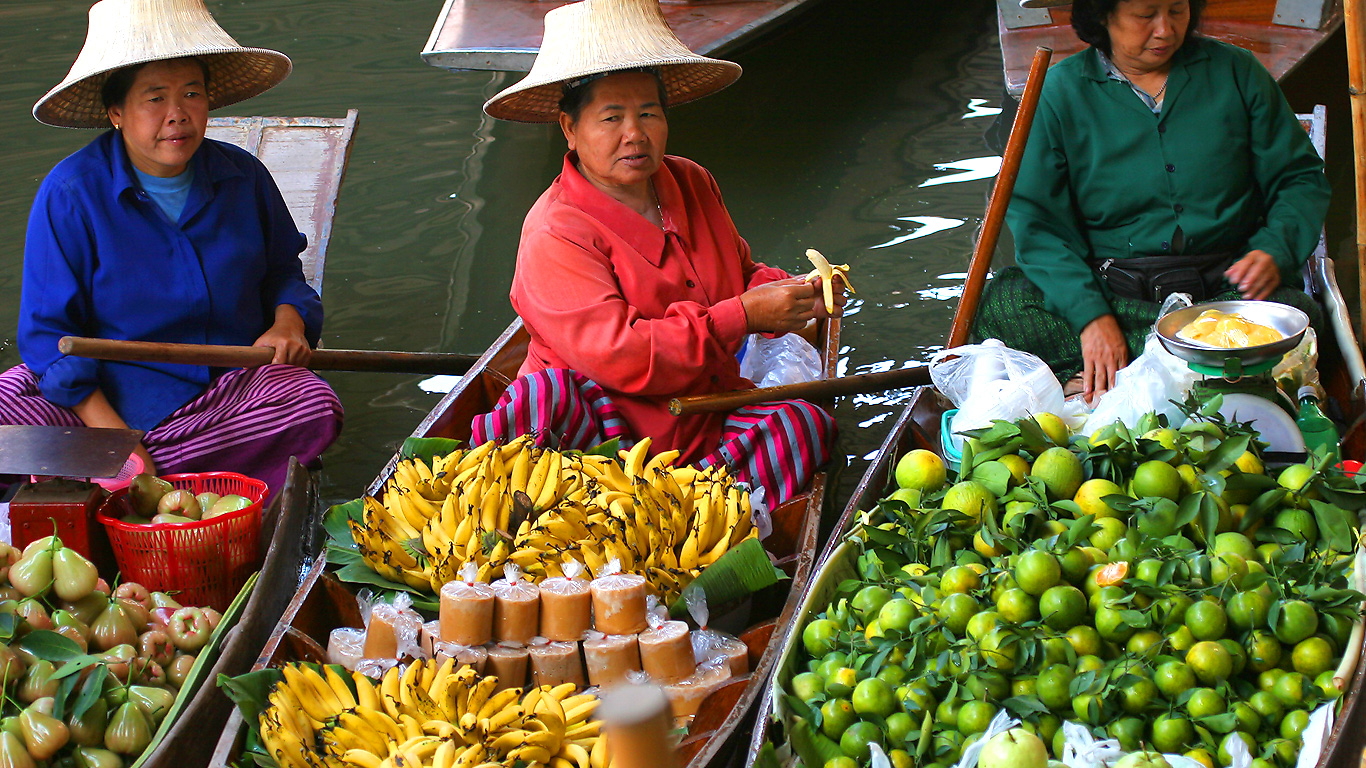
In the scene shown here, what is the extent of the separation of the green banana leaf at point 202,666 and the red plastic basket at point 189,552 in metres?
0.10

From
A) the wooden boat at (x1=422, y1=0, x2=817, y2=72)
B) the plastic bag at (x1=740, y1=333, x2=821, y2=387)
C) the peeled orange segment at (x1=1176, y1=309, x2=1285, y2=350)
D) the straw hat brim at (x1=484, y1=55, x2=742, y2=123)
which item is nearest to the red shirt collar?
the straw hat brim at (x1=484, y1=55, x2=742, y2=123)

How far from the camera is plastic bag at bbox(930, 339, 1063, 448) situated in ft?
8.25

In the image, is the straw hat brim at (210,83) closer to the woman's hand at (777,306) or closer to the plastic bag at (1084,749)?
the woman's hand at (777,306)

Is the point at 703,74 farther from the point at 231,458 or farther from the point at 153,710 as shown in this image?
the point at 153,710

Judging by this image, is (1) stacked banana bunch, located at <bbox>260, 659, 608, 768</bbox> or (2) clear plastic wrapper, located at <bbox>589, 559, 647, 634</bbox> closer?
(1) stacked banana bunch, located at <bbox>260, 659, 608, 768</bbox>

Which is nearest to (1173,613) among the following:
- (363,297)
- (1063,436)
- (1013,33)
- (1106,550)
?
(1106,550)

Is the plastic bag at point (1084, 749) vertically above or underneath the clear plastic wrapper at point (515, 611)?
above

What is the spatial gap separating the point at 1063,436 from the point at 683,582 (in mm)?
801

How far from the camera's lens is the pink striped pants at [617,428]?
269cm

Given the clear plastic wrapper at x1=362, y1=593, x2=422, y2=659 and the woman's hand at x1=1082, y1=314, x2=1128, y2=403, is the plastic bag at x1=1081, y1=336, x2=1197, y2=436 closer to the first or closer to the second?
the woman's hand at x1=1082, y1=314, x2=1128, y2=403

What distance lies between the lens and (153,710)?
6.81 feet

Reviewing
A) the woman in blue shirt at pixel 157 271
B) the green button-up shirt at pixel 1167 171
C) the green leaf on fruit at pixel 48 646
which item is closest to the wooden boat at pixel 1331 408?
the green button-up shirt at pixel 1167 171

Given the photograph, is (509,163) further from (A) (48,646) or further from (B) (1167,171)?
(A) (48,646)

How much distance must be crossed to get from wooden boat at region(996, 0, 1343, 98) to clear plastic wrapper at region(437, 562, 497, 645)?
371 centimetres
